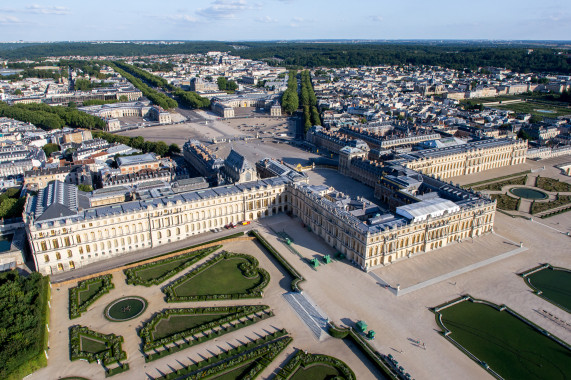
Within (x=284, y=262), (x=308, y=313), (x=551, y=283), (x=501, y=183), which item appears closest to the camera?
(x=308, y=313)

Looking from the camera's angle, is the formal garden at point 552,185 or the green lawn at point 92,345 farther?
the formal garden at point 552,185

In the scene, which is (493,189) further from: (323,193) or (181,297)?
(181,297)

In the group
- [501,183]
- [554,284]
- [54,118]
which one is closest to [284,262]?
[554,284]

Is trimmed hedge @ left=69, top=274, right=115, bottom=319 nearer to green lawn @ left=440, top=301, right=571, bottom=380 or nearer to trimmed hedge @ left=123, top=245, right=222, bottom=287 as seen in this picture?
trimmed hedge @ left=123, top=245, right=222, bottom=287

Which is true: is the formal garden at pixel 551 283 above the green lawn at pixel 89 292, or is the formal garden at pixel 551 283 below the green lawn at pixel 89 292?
below

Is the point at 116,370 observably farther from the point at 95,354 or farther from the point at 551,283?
the point at 551,283

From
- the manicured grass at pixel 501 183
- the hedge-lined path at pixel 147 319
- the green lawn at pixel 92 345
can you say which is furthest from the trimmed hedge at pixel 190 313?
the manicured grass at pixel 501 183

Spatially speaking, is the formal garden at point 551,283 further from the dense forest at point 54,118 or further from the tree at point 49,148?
the dense forest at point 54,118
